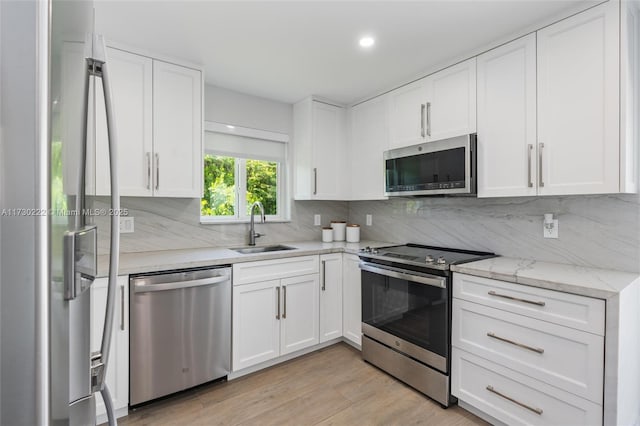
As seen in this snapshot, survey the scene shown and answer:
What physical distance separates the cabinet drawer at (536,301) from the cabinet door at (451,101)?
3.51ft

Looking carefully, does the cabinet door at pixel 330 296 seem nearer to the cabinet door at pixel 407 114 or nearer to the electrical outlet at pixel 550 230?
the cabinet door at pixel 407 114

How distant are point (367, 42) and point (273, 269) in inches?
68.1

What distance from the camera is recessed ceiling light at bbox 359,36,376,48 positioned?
2016 millimetres

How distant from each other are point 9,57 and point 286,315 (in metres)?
2.31

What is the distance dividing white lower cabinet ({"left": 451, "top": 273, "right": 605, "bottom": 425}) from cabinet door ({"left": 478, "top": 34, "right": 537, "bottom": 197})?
0.68 meters

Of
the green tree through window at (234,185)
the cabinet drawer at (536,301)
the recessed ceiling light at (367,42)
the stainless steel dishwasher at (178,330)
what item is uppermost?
the recessed ceiling light at (367,42)

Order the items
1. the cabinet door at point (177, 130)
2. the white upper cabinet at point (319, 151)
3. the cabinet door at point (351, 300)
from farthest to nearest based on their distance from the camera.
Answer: the white upper cabinet at point (319, 151) → the cabinet door at point (351, 300) → the cabinet door at point (177, 130)

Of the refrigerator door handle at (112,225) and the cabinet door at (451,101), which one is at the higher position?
the cabinet door at (451,101)

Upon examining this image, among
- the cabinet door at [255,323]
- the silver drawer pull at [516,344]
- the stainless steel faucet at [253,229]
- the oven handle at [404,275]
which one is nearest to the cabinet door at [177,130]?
the stainless steel faucet at [253,229]

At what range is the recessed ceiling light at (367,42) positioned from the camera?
2.02 meters

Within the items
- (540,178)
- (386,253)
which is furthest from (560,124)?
(386,253)

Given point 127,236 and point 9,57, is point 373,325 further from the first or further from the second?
point 9,57

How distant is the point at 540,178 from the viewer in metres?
1.88

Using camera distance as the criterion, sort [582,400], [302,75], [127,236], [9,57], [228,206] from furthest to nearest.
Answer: [228,206] → [302,75] → [127,236] → [582,400] → [9,57]
